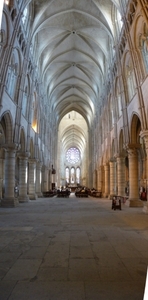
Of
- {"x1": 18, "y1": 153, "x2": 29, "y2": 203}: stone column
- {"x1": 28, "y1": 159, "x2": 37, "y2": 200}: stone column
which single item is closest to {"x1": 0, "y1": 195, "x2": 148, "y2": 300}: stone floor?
{"x1": 18, "y1": 153, "x2": 29, "y2": 203}: stone column

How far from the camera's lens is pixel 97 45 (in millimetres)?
28688

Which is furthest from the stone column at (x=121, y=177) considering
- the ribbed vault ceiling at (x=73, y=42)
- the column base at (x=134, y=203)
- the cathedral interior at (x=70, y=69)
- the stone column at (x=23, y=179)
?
the ribbed vault ceiling at (x=73, y=42)

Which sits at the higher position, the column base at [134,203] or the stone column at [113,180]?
the stone column at [113,180]

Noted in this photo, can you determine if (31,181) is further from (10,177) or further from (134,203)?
(134,203)

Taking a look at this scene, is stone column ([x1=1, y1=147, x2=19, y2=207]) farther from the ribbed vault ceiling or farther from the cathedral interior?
the ribbed vault ceiling

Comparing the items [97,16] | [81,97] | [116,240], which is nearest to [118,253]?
[116,240]

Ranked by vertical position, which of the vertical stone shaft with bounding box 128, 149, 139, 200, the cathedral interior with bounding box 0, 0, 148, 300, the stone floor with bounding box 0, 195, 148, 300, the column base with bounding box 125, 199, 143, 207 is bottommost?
the column base with bounding box 125, 199, 143, 207

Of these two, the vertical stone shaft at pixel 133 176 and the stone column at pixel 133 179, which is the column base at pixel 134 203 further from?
the vertical stone shaft at pixel 133 176

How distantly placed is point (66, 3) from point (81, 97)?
80.2 feet

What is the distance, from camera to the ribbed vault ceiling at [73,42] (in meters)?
22.9

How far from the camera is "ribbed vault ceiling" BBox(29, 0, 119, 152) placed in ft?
75.2

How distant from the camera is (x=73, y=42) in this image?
29.7 meters

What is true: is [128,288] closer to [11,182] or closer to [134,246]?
[134,246]

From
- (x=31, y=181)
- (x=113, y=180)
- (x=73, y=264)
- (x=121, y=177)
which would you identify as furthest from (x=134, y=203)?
(x=73, y=264)
